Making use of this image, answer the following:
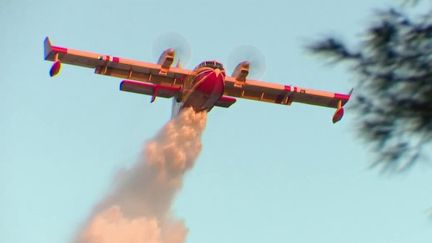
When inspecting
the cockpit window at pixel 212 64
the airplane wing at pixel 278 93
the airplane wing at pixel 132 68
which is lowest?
the airplane wing at pixel 132 68

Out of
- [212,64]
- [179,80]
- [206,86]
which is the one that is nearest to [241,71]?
[179,80]

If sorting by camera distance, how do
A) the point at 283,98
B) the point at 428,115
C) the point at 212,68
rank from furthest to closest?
the point at 283,98
the point at 212,68
the point at 428,115

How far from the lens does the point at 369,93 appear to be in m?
8.05

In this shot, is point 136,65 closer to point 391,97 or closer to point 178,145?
point 178,145

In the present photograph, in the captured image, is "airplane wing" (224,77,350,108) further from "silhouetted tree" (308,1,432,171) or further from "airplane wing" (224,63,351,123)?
"silhouetted tree" (308,1,432,171)

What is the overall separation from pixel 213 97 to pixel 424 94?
4479 cm

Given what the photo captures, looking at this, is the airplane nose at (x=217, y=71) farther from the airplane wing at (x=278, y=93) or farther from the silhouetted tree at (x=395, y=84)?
the silhouetted tree at (x=395, y=84)

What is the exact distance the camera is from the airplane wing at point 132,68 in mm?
56281

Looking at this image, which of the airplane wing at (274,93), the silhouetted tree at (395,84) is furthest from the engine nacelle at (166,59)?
the silhouetted tree at (395,84)

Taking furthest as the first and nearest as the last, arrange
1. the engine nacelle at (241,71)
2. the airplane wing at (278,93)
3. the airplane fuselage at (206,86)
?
1. the airplane wing at (278,93)
2. the engine nacelle at (241,71)
3. the airplane fuselage at (206,86)

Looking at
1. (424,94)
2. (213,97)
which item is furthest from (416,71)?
(213,97)

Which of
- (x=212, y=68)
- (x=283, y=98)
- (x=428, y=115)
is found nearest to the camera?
(x=428, y=115)

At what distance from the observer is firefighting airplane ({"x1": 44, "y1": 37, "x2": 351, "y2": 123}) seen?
5309 centimetres

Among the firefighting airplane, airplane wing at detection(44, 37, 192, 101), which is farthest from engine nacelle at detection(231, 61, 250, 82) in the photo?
airplane wing at detection(44, 37, 192, 101)
